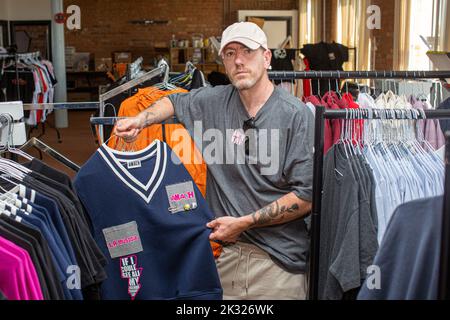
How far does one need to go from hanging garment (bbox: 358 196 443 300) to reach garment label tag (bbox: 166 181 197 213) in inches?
30.6

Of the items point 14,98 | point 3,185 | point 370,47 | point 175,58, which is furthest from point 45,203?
point 175,58

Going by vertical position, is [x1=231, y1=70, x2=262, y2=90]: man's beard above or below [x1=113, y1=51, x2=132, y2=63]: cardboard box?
below

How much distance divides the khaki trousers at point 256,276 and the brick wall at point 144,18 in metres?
12.9

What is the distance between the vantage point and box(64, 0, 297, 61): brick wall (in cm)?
1469

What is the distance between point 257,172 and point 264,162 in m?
0.04

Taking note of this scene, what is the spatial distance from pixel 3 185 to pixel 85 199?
0.26 m

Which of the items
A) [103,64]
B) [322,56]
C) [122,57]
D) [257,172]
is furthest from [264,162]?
[103,64]

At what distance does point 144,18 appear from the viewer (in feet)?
48.4

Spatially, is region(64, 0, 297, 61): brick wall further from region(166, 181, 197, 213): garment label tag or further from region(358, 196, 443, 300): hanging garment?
region(358, 196, 443, 300): hanging garment

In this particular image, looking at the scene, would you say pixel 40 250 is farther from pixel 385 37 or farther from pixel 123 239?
pixel 385 37

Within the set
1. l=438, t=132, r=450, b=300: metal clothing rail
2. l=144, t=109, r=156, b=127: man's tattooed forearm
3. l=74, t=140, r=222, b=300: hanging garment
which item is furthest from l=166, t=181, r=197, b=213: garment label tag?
l=438, t=132, r=450, b=300: metal clothing rail

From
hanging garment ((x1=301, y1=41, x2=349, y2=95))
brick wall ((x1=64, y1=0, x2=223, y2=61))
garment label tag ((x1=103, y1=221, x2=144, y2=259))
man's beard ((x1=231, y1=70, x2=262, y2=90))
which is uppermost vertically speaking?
brick wall ((x1=64, y1=0, x2=223, y2=61))

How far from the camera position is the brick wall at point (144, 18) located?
1469 cm
